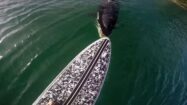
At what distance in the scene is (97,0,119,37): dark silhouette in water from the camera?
22203 mm

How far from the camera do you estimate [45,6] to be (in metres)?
23.9

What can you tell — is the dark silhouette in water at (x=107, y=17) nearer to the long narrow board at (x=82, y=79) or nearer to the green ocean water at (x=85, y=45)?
the green ocean water at (x=85, y=45)

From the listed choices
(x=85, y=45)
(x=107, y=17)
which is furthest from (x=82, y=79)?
(x=107, y=17)

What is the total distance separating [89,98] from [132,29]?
779cm

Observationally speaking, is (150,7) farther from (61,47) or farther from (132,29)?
(61,47)

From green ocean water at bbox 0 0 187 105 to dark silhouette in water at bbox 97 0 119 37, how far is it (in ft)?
1.55

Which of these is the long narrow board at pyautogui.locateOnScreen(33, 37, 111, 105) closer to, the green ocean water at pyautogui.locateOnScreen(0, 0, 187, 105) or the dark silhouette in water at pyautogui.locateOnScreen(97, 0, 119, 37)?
the green ocean water at pyautogui.locateOnScreen(0, 0, 187, 105)

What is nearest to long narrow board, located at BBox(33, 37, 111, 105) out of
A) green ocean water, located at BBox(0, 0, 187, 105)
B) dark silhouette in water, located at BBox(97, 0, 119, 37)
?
green ocean water, located at BBox(0, 0, 187, 105)

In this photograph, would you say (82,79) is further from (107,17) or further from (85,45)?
(107,17)

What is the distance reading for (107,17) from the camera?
2270 cm

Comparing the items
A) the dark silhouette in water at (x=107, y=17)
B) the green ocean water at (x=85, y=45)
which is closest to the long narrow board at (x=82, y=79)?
the green ocean water at (x=85, y=45)

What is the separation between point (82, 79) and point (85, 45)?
3478 mm

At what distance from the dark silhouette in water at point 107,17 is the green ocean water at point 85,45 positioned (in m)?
0.47

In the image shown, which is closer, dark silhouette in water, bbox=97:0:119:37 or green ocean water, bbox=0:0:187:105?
green ocean water, bbox=0:0:187:105
